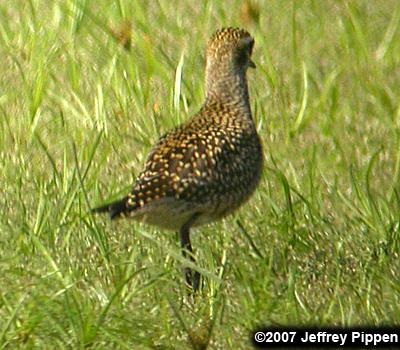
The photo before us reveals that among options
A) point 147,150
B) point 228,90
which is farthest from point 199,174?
point 147,150

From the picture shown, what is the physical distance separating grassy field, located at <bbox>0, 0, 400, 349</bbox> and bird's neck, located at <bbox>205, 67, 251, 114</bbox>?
40cm

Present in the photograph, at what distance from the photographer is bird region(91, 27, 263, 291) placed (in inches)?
267

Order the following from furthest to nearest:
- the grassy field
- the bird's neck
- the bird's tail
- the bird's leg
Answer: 1. the bird's neck
2. the bird's leg
3. the bird's tail
4. the grassy field

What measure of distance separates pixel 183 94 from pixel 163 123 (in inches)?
9.6

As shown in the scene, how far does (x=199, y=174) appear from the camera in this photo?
6836 mm

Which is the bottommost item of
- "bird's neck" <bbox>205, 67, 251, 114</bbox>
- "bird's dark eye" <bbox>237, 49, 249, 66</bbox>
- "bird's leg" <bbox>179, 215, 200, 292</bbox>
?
"bird's leg" <bbox>179, 215, 200, 292</bbox>

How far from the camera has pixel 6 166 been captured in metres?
7.75

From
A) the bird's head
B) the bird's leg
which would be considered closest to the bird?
the bird's leg

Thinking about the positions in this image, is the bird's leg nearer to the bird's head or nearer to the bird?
the bird

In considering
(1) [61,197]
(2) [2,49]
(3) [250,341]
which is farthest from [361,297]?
(2) [2,49]

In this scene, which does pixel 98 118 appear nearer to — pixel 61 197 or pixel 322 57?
pixel 61 197

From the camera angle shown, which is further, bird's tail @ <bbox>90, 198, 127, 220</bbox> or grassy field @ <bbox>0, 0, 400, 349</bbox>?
bird's tail @ <bbox>90, 198, 127, 220</bbox>

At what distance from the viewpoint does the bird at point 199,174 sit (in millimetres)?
6770

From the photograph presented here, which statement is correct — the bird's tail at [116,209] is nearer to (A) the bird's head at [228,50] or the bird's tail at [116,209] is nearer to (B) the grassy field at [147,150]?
(B) the grassy field at [147,150]
